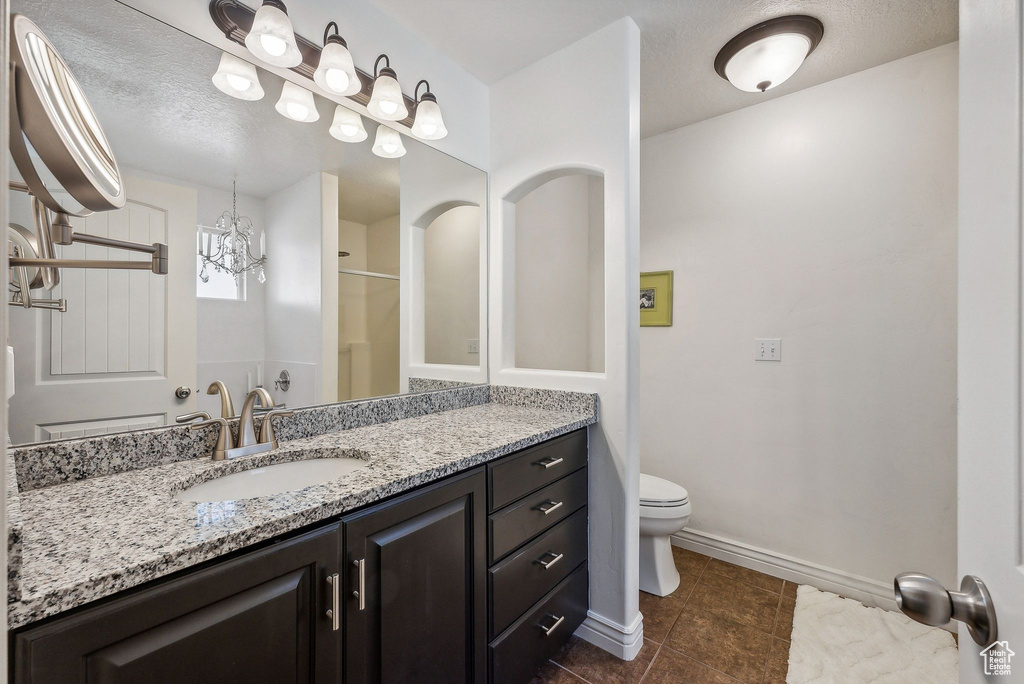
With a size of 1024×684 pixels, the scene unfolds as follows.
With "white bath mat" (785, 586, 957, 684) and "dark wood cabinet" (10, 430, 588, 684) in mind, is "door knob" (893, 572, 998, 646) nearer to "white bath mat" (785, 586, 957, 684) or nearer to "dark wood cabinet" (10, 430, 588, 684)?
"dark wood cabinet" (10, 430, 588, 684)

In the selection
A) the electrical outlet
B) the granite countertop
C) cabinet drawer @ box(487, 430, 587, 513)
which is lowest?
cabinet drawer @ box(487, 430, 587, 513)

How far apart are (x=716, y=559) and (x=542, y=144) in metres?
2.32

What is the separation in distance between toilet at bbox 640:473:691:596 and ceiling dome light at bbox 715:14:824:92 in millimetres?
1852

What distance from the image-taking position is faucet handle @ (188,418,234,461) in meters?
1.12

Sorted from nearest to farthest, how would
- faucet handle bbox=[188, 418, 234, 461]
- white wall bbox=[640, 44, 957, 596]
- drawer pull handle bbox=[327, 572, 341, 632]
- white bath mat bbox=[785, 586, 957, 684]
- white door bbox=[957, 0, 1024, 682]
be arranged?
white door bbox=[957, 0, 1024, 682]
drawer pull handle bbox=[327, 572, 341, 632]
faucet handle bbox=[188, 418, 234, 461]
white bath mat bbox=[785, 586, 957, 684]
white wall bbox=[640, 44, 957, 596]

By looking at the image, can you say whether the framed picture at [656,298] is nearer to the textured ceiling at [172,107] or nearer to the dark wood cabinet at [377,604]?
the dark wood cabinet at [377,604]

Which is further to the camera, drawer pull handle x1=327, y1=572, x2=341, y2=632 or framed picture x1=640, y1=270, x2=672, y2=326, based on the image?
framed picture x1=640, y1=270, x2=672, y2=326

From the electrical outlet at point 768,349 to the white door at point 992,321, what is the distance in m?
1.88

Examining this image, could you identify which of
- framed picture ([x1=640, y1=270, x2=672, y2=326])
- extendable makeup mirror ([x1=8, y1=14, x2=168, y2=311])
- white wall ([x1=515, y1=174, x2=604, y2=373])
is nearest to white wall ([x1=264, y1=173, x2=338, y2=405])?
extendable makeup mirror ([x1=8, y1=14, x2=168, y2=311])

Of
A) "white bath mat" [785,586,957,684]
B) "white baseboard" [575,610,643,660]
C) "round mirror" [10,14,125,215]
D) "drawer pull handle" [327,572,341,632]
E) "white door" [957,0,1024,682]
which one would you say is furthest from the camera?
"white baseboard" [575,610,643,660]

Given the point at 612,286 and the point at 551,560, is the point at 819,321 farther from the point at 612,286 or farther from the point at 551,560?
the point at 551,560

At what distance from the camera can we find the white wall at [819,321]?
180 cm

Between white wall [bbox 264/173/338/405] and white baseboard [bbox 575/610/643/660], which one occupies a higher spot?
white wall [bbox 264/173/338/405]

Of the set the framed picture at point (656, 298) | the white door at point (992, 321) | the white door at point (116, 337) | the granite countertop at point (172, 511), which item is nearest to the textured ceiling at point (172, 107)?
the white door at point (116, 337)
